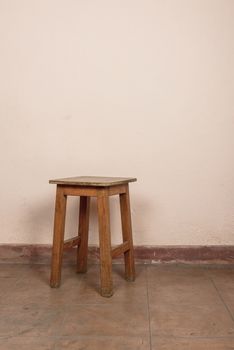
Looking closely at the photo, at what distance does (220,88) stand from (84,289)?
1.55 m

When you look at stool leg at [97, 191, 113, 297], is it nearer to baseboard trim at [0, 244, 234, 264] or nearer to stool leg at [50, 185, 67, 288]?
stool leg at [50, 185, 67, 288]

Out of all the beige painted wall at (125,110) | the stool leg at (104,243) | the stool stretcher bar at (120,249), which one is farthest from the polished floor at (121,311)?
the beige painted wall at (125,110)

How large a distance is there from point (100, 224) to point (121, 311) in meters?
0.44

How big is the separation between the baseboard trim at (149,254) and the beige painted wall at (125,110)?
0.05 metres

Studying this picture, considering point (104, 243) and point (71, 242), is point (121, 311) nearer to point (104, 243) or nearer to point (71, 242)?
point (104, 243)

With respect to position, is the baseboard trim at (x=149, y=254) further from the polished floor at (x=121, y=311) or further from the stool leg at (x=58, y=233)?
the stool leg at (x=58, y=233)

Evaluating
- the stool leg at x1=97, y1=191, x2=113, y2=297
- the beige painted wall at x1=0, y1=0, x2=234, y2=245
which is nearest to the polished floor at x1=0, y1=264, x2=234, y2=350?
the stool leg at x1=97, y1=191, x2=113, y2=297

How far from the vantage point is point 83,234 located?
2.15m

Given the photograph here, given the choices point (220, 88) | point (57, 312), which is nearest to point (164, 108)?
point (220, 88)

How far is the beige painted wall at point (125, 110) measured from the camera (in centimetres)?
229

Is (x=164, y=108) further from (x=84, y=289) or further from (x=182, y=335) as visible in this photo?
(x=182, y=335)

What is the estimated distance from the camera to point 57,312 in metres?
1.57

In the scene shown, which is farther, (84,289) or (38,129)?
(38,129)

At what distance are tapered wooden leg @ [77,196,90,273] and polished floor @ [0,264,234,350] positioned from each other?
8 centimetres
